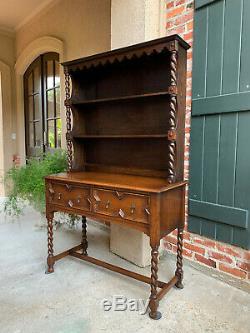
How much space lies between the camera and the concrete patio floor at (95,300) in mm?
1598

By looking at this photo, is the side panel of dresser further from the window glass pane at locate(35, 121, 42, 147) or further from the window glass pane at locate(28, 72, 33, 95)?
the window glass pane at locate(28, 72, 33, 95)

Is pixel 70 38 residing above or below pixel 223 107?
above

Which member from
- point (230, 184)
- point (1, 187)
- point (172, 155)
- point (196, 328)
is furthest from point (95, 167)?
point (1, 187)

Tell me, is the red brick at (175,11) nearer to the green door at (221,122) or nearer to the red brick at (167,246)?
the green door at (221,122)

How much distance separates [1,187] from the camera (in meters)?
5.03

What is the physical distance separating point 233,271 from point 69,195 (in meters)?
1.39

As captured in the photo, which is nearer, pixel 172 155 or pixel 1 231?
pixel 172 155

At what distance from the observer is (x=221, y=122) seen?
6.44 ft

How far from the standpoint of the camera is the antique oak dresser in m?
1.70

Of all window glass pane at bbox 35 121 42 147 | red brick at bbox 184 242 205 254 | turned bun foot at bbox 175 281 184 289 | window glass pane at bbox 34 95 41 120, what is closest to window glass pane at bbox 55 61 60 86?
window glass pane at bbox 34 95 41 120

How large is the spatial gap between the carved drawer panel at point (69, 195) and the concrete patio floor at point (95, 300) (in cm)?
62

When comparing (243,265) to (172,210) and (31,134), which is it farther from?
(31,134)

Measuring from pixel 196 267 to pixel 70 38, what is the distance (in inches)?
126

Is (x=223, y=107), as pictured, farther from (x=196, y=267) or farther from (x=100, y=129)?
(x=196, y=267)
